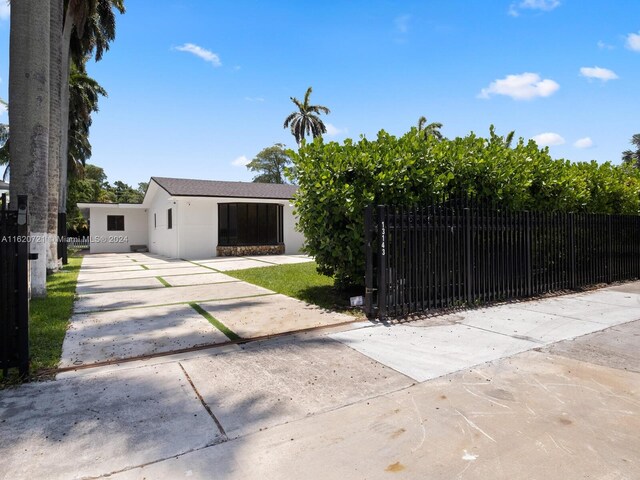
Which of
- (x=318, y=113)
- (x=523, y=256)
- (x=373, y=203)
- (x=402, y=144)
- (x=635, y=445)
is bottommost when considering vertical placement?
(x=635, y=445)

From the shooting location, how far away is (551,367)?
13.6 ft

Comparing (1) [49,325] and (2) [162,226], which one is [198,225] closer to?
(2) [162,226]

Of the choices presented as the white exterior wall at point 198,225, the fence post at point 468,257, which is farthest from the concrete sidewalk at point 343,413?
the white exterior wall at point 198,225

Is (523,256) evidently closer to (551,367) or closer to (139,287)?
(551,367)

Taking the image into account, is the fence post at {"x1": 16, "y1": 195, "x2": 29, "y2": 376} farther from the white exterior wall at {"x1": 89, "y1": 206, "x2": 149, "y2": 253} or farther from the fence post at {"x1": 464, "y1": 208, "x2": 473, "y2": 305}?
the white exterior wall at {"x1": 89, "y1": 206, "x2": 149, "y2": 253}

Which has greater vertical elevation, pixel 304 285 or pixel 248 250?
pixel 248 250

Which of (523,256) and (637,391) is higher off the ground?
(523,256)

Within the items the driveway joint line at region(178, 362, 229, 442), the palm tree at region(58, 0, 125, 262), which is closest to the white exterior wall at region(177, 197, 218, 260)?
the palm tree at region(58, 0, 125, 262)

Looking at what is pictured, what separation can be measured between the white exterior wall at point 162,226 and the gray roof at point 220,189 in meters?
0.61

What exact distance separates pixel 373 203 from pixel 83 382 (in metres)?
4.89

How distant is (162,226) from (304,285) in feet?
54.0

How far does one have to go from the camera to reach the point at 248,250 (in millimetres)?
21094

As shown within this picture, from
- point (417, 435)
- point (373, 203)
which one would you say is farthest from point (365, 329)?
point (417, 435)

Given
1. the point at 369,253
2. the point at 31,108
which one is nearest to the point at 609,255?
the point at 369,253
